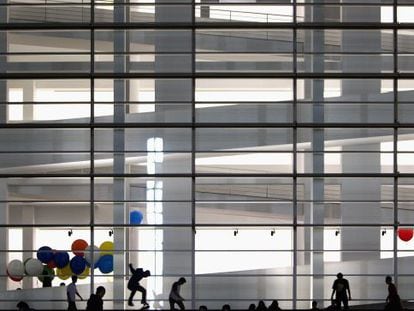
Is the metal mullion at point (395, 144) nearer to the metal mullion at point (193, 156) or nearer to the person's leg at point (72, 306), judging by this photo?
the metal mullion at point (193, 156)

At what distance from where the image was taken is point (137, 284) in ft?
70.0

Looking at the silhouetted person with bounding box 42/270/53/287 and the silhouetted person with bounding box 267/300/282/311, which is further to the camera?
the silhouetted person with bounding box 42/270/53/287

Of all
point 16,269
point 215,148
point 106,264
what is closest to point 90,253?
point 106,264

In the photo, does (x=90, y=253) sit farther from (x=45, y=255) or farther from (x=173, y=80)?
(x=173, y=80)

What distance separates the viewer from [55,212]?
21.8 meters


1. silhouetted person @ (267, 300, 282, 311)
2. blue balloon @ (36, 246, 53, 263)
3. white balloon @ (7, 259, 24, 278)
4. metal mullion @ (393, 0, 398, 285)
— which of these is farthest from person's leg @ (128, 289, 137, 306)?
metal mullion @ (393, 0, 398, 285)

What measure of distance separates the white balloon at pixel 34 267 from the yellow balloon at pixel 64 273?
0.32 metres

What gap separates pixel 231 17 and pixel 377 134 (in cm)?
343

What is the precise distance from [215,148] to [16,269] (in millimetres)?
4229

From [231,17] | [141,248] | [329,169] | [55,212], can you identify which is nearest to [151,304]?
[141,248]

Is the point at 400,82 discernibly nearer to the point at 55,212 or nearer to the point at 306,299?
the point at 306,299

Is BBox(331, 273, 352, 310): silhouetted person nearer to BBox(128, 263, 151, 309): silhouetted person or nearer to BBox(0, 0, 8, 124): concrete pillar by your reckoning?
BBox(128, 263, 151, 309): silhouetted person

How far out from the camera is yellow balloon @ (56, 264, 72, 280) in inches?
851

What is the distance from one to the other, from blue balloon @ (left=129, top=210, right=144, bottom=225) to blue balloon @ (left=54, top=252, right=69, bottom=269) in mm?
1338
